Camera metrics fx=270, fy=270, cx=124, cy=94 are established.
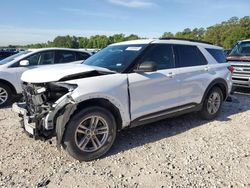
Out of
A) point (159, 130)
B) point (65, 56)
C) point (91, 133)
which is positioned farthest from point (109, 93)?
point (65, 56)

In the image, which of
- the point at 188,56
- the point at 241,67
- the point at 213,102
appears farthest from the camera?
the point at 241,67

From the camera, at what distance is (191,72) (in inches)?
212

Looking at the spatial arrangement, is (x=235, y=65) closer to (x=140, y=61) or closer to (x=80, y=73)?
(x=140, y=61)

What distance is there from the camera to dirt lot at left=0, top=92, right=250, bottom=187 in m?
3.51

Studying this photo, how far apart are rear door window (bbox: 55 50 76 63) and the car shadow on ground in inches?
161

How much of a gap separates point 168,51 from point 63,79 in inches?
84.9

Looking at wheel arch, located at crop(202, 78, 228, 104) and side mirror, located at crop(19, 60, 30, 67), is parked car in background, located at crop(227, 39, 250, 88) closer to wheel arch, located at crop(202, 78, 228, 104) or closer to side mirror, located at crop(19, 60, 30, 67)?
wheel arch, located at crop(202, 78, 228, 104)

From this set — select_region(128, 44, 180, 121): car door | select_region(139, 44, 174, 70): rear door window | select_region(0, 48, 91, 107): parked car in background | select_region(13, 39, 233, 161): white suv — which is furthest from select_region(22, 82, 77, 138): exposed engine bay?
select_region(0, 48, 91, 107): parked car in background

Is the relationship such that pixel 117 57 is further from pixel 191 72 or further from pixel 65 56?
pixel 65 56

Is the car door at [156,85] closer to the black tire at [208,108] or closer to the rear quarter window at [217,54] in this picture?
the black tire at [208,108]

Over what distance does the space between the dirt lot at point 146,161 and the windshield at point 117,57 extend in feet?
4.41

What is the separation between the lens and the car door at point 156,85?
4.43 m

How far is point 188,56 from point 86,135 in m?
2.76

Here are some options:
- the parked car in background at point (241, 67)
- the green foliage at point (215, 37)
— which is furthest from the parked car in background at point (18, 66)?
the green foliage at point (215, 37)
